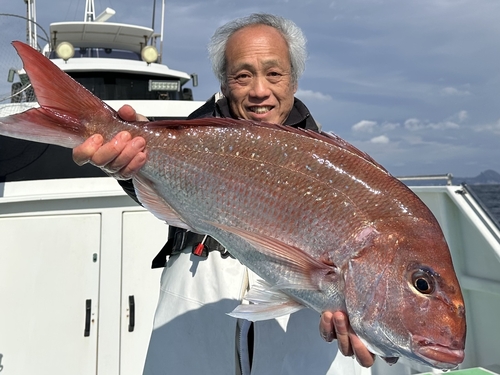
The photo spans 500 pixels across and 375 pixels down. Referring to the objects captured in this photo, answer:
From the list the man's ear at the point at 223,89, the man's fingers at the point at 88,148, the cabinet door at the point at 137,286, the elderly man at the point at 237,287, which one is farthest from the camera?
the cabinet door at the point at 137,286

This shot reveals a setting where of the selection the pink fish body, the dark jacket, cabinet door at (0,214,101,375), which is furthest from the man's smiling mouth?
cabinet door at (0,214,101,375)

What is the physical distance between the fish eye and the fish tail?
1.27 meters

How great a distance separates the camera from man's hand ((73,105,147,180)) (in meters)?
1.67

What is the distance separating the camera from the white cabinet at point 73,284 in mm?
3812

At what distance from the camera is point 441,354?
1305mm

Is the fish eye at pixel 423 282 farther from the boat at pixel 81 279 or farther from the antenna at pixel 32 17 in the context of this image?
the antenna at pixel 32 17

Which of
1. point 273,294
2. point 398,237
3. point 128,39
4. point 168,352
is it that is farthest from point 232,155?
point 128,39

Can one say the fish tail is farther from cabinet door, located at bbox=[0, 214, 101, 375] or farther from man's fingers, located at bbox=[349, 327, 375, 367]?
cabinet door, located at bbox=[0, 214, 101, 375]

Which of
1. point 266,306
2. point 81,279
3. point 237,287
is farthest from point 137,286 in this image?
point 266,306

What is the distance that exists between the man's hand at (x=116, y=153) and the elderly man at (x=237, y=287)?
1.22ft

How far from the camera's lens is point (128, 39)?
732 centimetres

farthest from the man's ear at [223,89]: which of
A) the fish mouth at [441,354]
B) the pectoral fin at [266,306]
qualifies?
the fish mouth at [441,354]

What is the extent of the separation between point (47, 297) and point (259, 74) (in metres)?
2.92

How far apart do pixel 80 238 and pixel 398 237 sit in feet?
10.5
